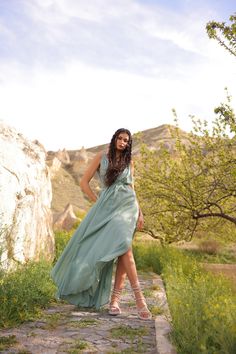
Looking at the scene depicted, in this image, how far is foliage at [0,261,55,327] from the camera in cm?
570

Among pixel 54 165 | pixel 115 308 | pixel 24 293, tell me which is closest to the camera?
pixel 24 293

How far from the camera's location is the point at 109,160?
6422 millimetres

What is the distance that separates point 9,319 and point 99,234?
140 cm

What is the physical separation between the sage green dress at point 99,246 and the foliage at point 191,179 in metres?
3.04

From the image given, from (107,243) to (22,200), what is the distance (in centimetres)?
222

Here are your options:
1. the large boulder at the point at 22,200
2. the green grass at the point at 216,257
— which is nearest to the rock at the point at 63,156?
the green grass at the point at 216,257

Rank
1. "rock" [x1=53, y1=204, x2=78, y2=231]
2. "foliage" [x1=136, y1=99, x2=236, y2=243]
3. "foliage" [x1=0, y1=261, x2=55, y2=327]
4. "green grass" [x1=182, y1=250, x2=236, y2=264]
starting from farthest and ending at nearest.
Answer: "rock" [x1=53, y1=204, x2=78, y2=231] < "green grass" [x1=182, y1=250, x2=236, y2=264] < "foliage" [x1=136, y1=99, x2=236, y2=243] < "foliage" [x1=0, y1=261, x2=55, y2=327]

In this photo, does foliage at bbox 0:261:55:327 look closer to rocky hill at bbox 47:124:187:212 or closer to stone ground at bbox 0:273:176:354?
stone ground at bbox 0:273:176:354

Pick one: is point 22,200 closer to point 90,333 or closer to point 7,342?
point 90,333

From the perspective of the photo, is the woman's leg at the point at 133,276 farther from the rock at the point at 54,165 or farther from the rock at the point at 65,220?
the rock at the point at 54,165

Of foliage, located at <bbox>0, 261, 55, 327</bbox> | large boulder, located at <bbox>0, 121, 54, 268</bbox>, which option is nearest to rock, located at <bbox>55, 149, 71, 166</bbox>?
large boulder, located at <bbox>0, 121, 54, 268</bbox>

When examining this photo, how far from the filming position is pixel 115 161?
6395mm

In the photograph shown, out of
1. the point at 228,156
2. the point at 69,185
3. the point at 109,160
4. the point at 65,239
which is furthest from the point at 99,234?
the point at 69,185

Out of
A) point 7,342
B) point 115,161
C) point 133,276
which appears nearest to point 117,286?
point 133,276
